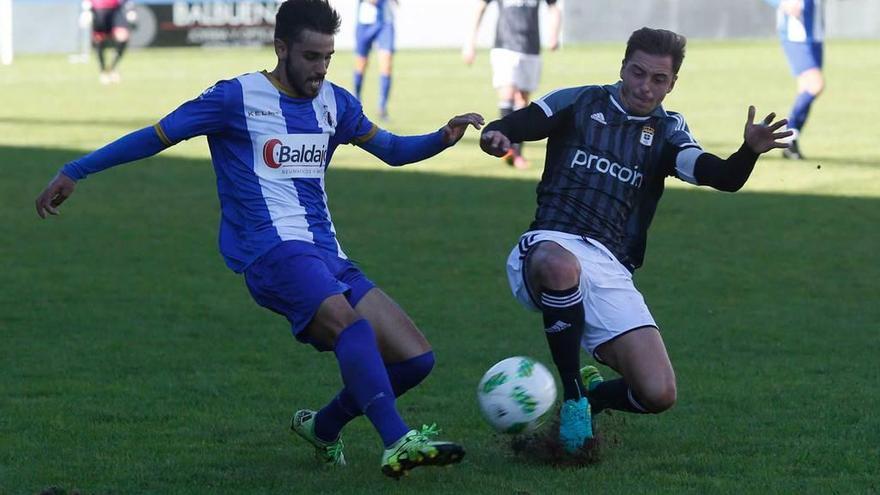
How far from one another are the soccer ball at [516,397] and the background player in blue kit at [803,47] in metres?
10.1

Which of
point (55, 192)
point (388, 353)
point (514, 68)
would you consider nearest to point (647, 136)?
point (388, 353)

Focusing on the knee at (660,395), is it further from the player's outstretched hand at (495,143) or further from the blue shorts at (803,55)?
the blue shorts at (803,55)

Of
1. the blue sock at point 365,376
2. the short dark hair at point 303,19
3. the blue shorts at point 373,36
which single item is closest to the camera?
the blue sock at point 365,376

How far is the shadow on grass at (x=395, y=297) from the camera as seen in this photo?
5.50 metres

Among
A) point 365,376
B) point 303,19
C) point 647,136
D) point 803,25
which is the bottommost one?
point 803,25

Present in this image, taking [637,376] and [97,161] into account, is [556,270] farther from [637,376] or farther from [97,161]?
[97,161]

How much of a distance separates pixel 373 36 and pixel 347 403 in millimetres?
16374

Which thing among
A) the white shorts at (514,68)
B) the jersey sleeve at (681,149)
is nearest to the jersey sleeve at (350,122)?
the jersey sleeve at (681,149)

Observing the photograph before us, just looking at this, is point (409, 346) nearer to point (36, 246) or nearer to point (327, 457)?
point (327, 457)

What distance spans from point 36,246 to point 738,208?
5445mm

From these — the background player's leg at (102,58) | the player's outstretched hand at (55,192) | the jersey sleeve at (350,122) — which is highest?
the jersey sleeve at (350,122)

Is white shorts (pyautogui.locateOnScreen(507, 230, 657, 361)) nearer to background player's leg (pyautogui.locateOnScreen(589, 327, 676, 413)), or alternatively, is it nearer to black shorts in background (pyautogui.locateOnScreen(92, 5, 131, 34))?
background player's leg (pyautogui.locateOnScreen(589, 327, 676, 413))

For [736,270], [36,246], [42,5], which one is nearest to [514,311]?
[736,270]

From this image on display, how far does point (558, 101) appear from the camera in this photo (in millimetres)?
5902
